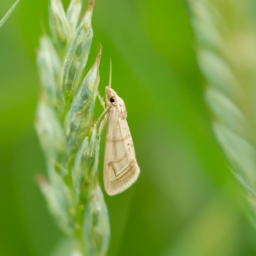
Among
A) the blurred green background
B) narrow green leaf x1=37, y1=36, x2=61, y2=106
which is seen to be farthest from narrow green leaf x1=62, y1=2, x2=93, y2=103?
the blurred green background

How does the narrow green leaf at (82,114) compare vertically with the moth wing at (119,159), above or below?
above

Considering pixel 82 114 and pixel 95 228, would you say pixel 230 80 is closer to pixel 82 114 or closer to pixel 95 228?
pixel 82 114

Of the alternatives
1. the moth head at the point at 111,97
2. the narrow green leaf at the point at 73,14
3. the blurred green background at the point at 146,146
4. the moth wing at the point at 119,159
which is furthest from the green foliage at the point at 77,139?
the blurred green background at the point at 146,146

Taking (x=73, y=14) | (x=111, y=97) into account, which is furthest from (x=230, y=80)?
(x=111, y=97)

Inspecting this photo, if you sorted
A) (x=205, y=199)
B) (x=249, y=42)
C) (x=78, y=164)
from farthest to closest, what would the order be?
(x=205, y=199) < (x=249, y=42) < (x=78, y=164)

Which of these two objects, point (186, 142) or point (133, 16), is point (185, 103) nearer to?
point (186, 142)

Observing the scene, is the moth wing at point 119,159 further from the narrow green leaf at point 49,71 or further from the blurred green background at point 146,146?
the narrow green leaf at point 49,71

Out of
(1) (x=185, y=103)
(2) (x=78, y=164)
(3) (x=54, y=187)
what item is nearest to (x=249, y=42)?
(1) (x=185, y=103)

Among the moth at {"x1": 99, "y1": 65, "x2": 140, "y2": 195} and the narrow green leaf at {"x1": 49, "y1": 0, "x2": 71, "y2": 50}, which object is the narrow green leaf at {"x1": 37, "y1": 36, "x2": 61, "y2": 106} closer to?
the narrow green leaf at {"x1": 49, "y1": 0, "x2": 71, "y2": 50}
